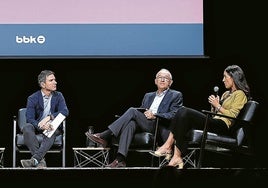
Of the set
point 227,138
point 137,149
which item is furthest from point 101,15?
point 227,138

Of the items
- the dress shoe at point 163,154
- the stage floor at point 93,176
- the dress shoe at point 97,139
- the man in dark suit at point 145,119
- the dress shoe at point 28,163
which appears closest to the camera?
the stage floor at point 93,176

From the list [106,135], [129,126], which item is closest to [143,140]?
[129,126]

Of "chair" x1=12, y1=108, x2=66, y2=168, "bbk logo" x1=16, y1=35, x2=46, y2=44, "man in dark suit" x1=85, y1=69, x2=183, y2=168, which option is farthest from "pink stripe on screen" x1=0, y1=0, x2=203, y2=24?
"chair" x1=12, y1=108, x2=66, y2=168

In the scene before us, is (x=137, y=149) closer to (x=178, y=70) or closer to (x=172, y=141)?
(x=172, y=141)

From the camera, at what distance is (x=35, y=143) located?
5.38 m

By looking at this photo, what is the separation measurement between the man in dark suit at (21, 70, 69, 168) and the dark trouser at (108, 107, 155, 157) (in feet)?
1.75

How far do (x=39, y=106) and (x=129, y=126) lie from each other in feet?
3.05

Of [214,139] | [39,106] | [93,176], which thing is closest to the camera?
[93,176]

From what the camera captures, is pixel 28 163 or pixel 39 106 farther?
pixel 39 106

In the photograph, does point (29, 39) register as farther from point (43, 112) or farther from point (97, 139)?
point (97, 139)

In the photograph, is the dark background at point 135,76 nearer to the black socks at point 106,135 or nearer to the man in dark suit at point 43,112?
the man in dark suit at point 43,112

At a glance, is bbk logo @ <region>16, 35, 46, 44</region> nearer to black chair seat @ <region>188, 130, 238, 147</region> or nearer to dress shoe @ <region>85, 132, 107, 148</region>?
dress shoe @ <region>85, 132, 107, 148</region>

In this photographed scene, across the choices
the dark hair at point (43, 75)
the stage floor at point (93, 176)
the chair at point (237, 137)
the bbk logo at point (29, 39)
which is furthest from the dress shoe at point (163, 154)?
the bbk logo at point (29, 39)

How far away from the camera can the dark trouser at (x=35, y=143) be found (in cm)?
533
